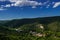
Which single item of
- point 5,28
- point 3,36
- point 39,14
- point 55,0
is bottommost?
point 3,36

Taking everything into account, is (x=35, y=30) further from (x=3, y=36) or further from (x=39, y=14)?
(x=3, y=36)

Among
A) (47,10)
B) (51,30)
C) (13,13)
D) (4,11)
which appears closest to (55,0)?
(47,10)

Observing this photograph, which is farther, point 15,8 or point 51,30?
point 51,30

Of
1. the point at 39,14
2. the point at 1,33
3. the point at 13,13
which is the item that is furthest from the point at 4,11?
the point at 39,14

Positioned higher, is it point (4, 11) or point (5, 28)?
point (4, 11)

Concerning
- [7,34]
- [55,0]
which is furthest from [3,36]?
[55,0]

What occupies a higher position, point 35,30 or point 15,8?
point 15,8

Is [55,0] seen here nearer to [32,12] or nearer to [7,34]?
[32,12]

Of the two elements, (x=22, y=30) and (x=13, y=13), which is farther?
(x=22, y=30)

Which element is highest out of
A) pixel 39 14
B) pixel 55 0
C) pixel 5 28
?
pixel 55 0
